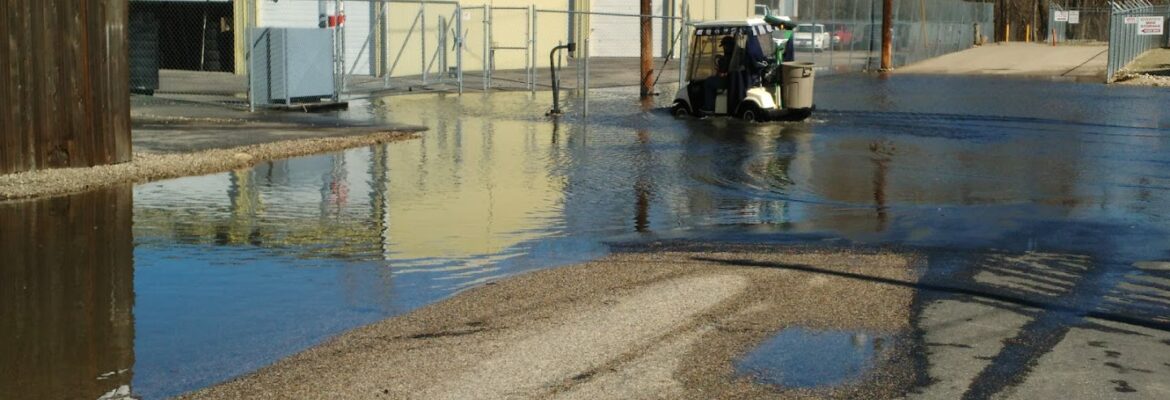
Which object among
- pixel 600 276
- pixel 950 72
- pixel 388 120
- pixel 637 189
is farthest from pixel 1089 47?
pixel 600 276

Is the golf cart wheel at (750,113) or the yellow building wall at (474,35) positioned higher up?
the yellow building wall at (474,35)

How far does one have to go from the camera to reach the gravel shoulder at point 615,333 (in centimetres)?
688

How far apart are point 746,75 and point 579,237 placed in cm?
1356

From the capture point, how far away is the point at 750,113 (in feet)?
81.4

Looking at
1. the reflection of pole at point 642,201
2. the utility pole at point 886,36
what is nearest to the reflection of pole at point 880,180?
the reflection of pole at point 642,201

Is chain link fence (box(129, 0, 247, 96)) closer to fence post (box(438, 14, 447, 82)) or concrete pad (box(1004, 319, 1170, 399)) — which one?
fence post (box(438, 14, 447, 82))

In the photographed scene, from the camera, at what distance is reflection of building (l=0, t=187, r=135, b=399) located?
726 cm

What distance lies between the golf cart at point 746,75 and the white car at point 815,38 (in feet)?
86.2

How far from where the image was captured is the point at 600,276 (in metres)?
9.83

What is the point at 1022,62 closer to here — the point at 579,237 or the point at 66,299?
the point at 579,237

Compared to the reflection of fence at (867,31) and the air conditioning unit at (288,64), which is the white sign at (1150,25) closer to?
the reflection of fence at (867,31)

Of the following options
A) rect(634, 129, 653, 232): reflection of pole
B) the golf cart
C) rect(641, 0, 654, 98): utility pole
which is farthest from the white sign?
rect(634, 129, 653, 232): reflection of pole

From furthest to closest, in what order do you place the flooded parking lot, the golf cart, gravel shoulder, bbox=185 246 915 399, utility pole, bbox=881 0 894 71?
utility pole, bbox=881 0 894 71, the golf cart, the flooded parking lot, gravel shoulder, bbox=185 246 915 399

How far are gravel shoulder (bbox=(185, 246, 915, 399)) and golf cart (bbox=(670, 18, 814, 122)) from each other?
14.0m
